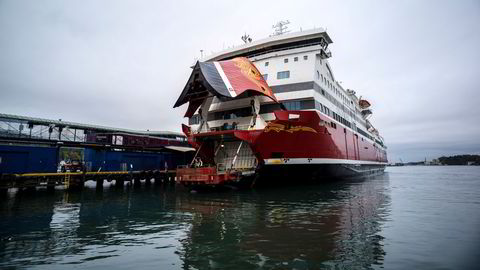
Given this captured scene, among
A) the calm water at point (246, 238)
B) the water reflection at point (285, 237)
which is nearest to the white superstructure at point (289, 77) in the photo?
the water reflection at point (285, 237)

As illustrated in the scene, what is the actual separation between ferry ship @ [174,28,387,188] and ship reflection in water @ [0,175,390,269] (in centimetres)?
705

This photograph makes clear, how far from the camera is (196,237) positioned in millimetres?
8227

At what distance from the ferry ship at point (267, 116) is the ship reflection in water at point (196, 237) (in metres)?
7.05

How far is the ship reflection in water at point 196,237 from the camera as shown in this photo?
246 inches

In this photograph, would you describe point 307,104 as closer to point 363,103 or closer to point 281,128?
point 281,128

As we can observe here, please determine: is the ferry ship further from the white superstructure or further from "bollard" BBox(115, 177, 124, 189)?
"bollard" BBox(115, 177, 124, 189)

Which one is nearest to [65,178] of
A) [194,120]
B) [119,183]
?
[119,183]

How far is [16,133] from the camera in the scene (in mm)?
29094

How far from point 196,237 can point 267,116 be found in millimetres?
16118

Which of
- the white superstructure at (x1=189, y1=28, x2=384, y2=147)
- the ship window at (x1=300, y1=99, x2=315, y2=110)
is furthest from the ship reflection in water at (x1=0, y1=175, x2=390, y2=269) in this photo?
the white superstructure at (x1=189, y1=28, x2=384, y2=147)

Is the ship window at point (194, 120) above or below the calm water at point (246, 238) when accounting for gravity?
above

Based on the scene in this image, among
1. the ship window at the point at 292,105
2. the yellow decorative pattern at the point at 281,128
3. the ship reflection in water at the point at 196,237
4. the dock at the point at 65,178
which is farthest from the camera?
the ship window at the point at 292,105

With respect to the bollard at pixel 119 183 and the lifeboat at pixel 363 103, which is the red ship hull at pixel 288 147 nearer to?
the bollard at pixel 119 183

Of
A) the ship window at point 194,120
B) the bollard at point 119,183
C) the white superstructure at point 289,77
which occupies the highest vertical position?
the white superstructure at point 289,77
